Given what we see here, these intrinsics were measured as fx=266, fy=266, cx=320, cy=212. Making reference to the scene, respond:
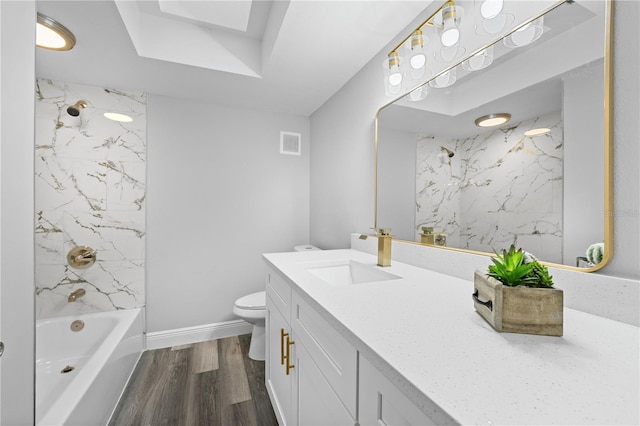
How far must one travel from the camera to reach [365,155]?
6.27ft

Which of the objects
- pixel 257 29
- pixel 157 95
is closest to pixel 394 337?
pixel 257 29

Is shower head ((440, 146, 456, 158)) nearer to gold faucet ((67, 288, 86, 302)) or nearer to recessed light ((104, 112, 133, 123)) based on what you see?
recessed light ((104, 112, 133, 123))

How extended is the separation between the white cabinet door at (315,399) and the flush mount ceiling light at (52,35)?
6.87ft

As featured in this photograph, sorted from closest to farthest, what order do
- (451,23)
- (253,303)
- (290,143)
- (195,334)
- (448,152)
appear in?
(451,23) < (448,152) < (253,303) < (195,334) < (290,143)

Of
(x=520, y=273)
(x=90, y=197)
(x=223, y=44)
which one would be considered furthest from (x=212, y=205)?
(x=520, y=273)

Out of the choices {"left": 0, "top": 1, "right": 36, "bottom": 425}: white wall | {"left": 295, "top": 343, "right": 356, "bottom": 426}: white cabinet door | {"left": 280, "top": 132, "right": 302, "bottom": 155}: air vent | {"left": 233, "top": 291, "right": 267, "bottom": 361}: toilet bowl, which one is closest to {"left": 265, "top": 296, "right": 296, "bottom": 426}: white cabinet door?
{"left": 295, "top": 343, "right": 356, "bottom": 426}: white cabinet door

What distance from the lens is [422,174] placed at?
1.44 meters

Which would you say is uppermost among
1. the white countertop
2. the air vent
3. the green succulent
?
the air vent

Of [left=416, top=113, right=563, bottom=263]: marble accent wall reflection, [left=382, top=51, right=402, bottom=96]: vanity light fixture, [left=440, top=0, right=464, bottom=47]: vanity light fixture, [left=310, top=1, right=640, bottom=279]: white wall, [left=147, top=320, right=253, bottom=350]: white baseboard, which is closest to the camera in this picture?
[left=310, top=1, right=640, bottom=279]: white wall

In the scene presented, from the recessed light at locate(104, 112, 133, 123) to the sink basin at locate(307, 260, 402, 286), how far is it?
6.79ft

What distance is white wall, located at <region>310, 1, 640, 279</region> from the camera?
69cm

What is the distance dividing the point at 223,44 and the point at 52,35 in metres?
0.97

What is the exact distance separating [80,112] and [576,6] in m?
2.98

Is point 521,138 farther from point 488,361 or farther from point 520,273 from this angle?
point 488,361
